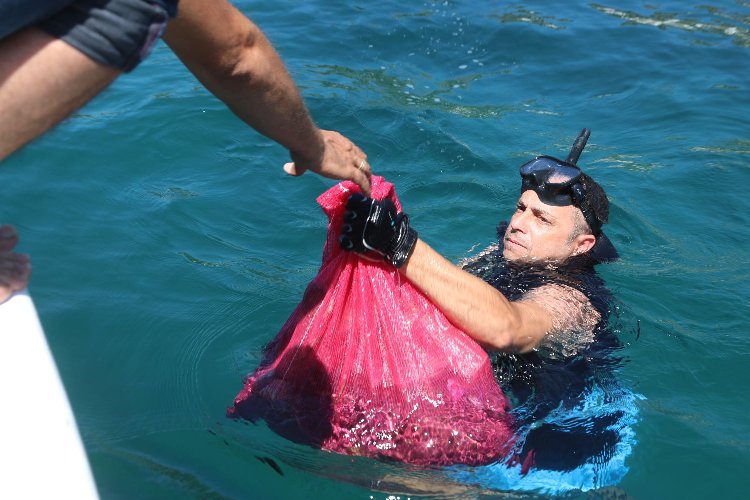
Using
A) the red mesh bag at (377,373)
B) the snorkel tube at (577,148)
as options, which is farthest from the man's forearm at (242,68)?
the snorkel tube at (577,148)

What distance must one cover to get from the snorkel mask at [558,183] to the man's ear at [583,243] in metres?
0.06

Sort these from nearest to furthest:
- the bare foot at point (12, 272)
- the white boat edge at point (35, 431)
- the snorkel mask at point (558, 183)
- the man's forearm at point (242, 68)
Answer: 1. the white boat edge at point (35, 431)
2. the bare foot at point (12, 272)
3. the man's forearm at point (242, 68)
4. the snorkel mask at point (558, 183)

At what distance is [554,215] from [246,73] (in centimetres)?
224

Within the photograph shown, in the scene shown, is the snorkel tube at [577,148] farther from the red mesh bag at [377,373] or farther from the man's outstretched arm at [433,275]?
the red mesh bag at [377,373]

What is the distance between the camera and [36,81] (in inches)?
66.3

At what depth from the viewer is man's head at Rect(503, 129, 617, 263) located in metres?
4.05

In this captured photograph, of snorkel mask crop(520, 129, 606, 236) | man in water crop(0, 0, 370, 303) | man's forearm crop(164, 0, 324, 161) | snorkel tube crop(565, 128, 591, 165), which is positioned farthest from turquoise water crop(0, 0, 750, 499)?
snorkel tube crop(565, 128, 591, 165)

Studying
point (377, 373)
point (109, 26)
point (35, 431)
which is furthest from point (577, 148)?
point (35, 431)

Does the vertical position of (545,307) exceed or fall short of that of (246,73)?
it falls short

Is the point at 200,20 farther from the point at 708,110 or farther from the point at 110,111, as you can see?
the point at 708,110

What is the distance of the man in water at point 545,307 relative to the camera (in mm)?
3002

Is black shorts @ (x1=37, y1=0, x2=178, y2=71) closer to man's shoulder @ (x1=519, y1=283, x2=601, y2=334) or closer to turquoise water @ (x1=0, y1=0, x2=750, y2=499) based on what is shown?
turquoise water @ (x1=0, y1=0, x2=750, y2=499)

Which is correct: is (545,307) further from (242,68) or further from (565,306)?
(242,68)


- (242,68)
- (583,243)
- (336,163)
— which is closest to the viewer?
(242,68)
